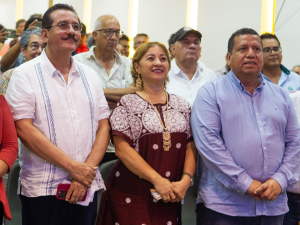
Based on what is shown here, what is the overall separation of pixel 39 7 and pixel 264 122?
479 cm

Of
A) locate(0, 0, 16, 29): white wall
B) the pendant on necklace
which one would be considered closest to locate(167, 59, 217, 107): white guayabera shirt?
the pendant on necklace

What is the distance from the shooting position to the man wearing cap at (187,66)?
291cm

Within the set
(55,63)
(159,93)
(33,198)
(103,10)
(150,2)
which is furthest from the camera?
(103,10)

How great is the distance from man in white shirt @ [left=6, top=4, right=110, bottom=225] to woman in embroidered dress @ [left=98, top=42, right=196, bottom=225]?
104 mm

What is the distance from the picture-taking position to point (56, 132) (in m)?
1.82

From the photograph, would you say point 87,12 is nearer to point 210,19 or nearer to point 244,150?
point 210,19

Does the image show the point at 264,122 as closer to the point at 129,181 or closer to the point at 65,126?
the point at 129,181

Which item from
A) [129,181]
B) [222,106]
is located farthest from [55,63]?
[222,106]

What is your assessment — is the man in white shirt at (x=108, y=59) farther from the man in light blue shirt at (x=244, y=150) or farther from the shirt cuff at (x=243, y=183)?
the shirt cuff at (x=243, y=183)

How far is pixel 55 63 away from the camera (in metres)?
1.96

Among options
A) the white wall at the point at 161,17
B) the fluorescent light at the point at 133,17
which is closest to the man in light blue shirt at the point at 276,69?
the white wall at the point at 161,17

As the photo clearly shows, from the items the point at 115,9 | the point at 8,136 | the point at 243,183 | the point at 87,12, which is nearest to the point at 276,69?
the point at 243,183

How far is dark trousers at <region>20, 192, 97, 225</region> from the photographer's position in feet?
5.87

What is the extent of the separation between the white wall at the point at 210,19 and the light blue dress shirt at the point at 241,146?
10.7 ft
